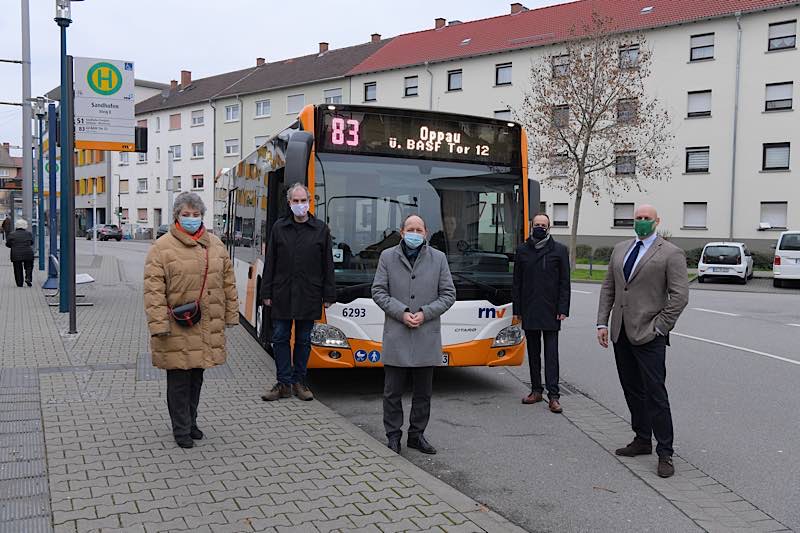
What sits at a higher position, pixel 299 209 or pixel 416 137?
pixel 416 137

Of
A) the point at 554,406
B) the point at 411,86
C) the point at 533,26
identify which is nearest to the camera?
the point at 554,406

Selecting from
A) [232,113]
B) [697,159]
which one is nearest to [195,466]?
[697,159]

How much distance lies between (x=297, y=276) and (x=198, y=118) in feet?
199

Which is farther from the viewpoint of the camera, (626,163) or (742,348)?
(626,163)

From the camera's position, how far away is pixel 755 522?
4484 mm

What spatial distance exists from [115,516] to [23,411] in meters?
2.73

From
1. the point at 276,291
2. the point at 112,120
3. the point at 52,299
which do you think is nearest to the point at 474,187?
the point at 276,291

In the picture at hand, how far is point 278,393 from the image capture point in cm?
718

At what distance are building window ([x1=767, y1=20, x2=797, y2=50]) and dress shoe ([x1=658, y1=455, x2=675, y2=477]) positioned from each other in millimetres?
35059

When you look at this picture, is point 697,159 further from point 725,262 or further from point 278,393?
point 278,393

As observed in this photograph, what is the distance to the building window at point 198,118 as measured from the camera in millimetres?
63653

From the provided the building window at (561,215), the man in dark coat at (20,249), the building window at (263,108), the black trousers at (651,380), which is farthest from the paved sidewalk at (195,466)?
the building window at (263,108)

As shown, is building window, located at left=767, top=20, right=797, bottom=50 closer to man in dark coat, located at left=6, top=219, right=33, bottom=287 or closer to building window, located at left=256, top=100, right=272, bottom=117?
man in dark coat, located at left=6, top=219, right=33, bottom=287

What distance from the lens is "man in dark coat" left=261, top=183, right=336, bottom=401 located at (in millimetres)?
6953
